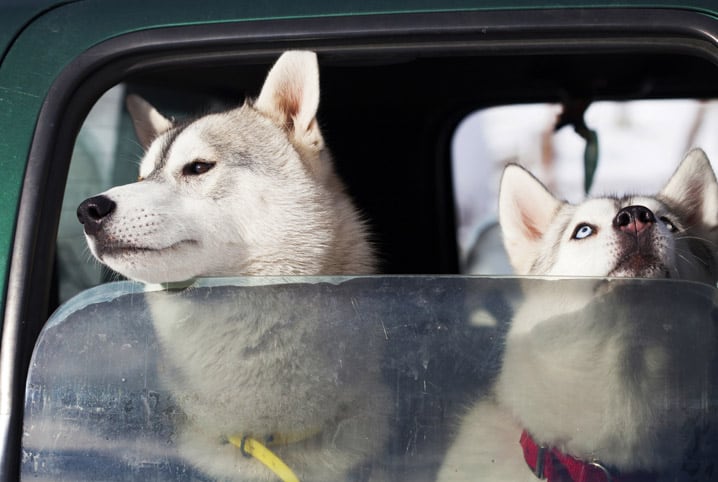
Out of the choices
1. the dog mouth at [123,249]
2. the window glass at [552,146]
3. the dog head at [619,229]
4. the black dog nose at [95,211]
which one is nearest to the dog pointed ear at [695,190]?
the dog head at [619,229]

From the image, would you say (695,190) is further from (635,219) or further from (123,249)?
(123,249)

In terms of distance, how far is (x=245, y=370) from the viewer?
1613mm

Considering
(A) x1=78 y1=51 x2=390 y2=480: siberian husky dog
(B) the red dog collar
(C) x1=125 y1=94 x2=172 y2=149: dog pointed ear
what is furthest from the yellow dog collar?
(C) x1=125 y1=94 x2=172 y2=149: dog pointed ear

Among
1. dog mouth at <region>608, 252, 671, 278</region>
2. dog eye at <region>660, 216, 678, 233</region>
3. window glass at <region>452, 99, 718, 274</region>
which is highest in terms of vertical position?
window glass at <region>452, 99, 718, 274</region>

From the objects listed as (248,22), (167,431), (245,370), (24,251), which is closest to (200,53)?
(248,22)

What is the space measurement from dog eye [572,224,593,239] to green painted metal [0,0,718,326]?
0.77 metres

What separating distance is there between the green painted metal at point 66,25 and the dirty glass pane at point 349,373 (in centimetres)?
39

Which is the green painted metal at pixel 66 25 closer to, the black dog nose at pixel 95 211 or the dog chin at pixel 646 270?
the black dog nose at pixel 95 211

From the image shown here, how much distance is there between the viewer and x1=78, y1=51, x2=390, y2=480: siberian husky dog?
4.98 feet

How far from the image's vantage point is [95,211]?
2008mm

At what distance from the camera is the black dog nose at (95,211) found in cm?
201

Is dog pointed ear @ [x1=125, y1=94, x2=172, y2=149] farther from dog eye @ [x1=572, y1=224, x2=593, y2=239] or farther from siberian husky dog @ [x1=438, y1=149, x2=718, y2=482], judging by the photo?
siberian husky dog @ [x1=438, y1=149, x2=718, y2=482]

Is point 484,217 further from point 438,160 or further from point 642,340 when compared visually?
point 642,340

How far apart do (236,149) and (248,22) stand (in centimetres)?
70
